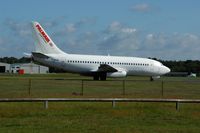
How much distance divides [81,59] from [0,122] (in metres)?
41.5

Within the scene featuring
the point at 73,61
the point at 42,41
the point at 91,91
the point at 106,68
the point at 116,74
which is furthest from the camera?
the point at 116,74

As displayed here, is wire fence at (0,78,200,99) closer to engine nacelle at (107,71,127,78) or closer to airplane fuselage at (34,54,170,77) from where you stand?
airplane fuselage at (34,54,170,77)

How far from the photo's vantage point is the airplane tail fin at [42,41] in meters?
57.2

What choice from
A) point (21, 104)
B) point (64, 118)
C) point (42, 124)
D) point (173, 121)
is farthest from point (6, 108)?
point (173, 121)

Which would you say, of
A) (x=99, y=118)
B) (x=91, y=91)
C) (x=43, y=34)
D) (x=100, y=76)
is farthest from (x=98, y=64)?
(x=99, y=118)

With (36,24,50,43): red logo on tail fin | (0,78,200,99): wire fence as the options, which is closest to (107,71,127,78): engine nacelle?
(36,24,50,43): red logo on tail fin

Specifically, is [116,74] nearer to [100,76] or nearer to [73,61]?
[100,76]

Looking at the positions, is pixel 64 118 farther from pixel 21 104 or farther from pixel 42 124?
pixel 21 104

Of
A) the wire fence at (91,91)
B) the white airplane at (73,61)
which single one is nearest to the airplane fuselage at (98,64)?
the white airplane at (73,61)

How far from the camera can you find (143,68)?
60.7 m

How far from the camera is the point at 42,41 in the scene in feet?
188

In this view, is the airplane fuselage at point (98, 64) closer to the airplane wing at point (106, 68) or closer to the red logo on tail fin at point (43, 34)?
the airplane wing at point (106, 68)

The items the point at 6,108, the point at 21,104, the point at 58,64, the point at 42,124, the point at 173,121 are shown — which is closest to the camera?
the point at 42,124

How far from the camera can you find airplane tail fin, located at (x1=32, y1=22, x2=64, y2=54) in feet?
188
